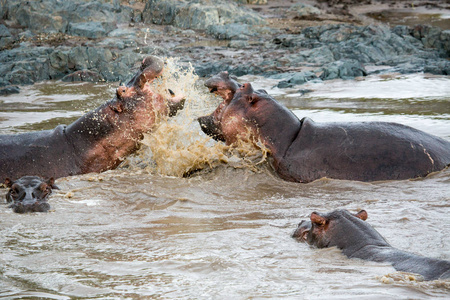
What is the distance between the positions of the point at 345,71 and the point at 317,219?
10290mm

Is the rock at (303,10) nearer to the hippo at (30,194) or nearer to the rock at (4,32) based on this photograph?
the rock at (4,32)

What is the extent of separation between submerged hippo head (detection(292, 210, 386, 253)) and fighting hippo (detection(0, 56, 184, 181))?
2583 mm

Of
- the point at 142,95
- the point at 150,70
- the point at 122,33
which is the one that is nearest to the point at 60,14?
the point at 122,33

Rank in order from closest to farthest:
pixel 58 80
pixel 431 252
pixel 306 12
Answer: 1. pixel 431 252
2. pixel 58 80
3. pixel 306 12

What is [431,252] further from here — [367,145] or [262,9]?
[262,9]

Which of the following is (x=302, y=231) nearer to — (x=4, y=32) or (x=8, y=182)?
(x=8, y=182)

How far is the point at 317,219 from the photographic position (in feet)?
13.4

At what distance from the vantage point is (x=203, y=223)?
489 centimetres

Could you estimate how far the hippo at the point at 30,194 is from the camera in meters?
5.34

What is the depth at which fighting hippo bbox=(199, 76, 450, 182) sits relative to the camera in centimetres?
595

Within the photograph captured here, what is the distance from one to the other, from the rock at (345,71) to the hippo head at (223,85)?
305 inches

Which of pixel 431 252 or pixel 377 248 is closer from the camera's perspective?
pixel 377 248

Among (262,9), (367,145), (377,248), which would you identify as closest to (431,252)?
(377,248)

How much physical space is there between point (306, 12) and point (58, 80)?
1214 cm
